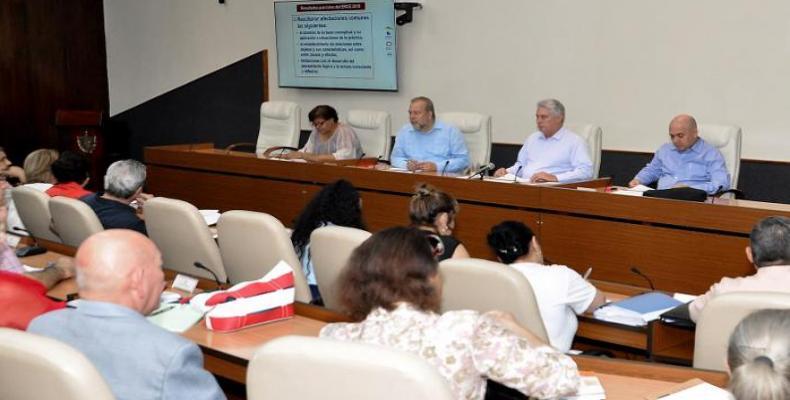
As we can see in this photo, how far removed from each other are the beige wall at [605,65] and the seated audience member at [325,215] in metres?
3.81

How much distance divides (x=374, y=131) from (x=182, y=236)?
377 cm

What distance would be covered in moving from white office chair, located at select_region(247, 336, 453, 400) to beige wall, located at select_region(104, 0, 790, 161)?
18.1ft

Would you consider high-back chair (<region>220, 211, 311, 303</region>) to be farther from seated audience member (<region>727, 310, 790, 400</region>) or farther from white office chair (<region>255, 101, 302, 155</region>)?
white office chair (<region>255, 101, 302, 155</region>)

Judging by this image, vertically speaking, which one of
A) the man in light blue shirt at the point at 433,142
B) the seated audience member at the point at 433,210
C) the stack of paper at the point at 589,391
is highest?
the man in light blue shirt at the point at 433,142

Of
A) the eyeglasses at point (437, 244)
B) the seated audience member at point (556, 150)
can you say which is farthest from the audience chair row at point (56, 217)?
the seated audience member at point (556, 150)

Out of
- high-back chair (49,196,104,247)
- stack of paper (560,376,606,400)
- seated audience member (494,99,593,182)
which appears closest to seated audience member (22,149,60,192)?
high-back chair (49,196,104,247)

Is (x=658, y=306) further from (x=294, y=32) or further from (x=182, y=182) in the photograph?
(x=294, y=32)

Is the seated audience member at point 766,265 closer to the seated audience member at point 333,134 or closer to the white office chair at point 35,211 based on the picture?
the white office chair at point 35,211

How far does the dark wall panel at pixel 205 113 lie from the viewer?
33.0 ft

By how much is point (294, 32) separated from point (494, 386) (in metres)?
7.56

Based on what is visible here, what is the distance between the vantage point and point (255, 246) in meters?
3.76

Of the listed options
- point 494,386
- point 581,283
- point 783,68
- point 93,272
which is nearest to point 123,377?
point 93,272

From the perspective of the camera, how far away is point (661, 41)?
698 cm

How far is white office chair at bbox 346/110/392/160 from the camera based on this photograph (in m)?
7.73
